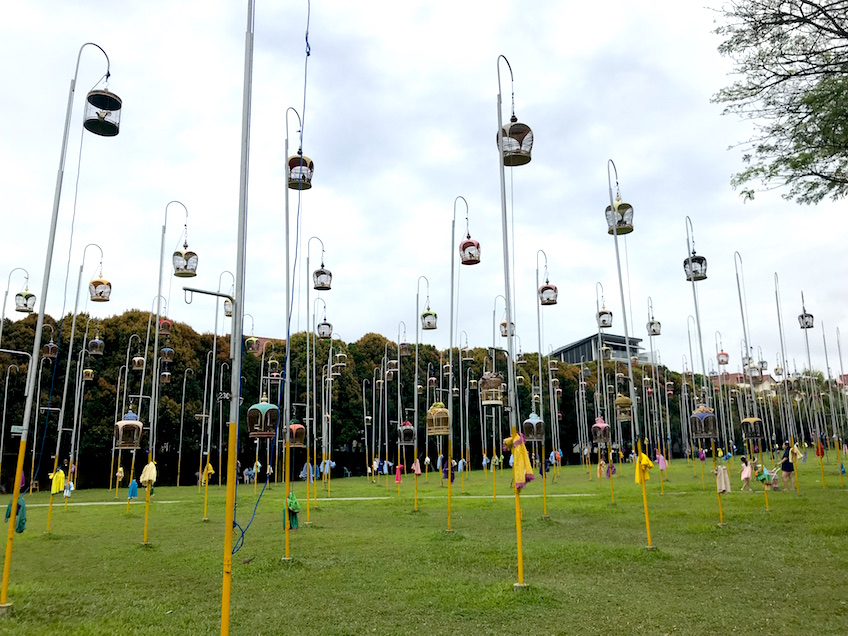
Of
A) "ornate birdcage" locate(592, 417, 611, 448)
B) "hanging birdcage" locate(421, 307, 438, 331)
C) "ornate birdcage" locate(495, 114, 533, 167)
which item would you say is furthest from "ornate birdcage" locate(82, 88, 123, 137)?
"ornate birdcage" locate(592, 417, 611, 448)

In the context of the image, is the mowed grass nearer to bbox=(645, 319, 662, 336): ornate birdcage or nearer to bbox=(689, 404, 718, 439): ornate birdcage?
bbox=(689, 404, 718, 439): ornate birdcage

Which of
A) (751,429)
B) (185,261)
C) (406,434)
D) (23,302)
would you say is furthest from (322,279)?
(751,429)

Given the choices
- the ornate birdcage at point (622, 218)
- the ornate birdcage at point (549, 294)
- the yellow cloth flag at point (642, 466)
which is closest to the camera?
the yellow cloth flag at point (642, 466)

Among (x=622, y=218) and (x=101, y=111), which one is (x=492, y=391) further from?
(x=101, y=111)

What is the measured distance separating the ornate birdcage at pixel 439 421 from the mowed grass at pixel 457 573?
2.79 metres

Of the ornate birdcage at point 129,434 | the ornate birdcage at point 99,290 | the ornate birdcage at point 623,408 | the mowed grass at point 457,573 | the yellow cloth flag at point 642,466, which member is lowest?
the mowed grass at point 457,573

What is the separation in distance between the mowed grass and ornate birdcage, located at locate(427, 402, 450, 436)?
2.79m

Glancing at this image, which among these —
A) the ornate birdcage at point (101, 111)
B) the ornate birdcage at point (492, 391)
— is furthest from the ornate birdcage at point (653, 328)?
the ornate birdcage at point (101, 111)

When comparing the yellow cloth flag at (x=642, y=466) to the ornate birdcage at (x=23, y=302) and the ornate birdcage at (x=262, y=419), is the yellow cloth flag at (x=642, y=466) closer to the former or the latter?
the ornate birdcage at (x=262, y=419)

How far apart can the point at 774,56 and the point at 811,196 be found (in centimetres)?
351

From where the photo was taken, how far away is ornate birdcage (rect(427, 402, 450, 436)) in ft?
63.4

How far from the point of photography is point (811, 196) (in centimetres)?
1566

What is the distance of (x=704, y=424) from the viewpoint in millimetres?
19094

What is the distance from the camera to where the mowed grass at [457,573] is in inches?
353
